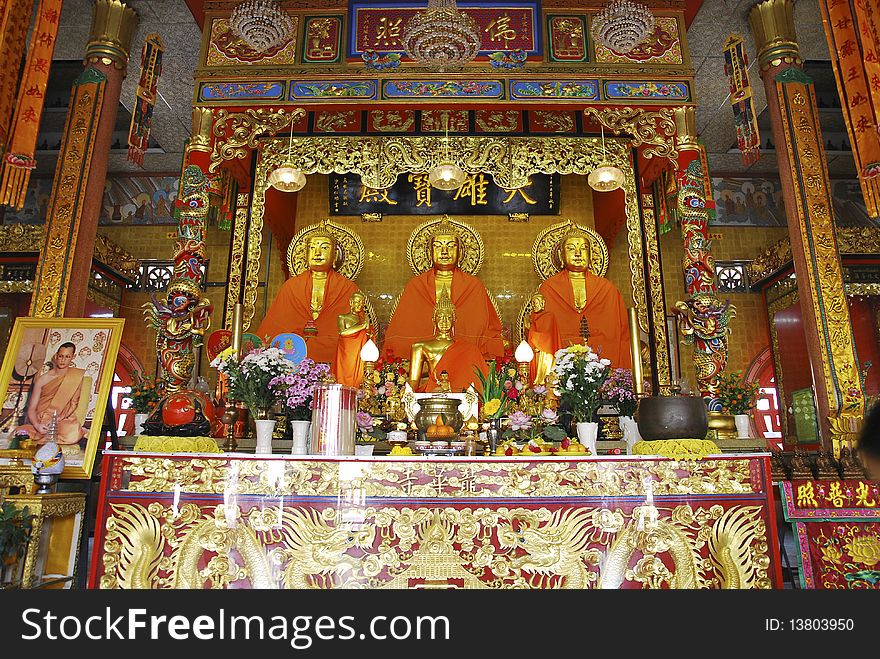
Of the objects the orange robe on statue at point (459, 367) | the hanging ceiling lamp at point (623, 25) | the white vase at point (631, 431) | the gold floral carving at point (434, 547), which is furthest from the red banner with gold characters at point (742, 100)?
the gold floral carving at point (434, 547)

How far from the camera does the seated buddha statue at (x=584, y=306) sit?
5.97 meters

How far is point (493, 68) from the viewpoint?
16.1ft

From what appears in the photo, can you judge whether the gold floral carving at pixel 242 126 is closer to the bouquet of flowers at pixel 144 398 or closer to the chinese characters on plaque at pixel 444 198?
the bouquet of flowers at pixel 144 398

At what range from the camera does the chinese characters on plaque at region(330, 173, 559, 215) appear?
7.12m

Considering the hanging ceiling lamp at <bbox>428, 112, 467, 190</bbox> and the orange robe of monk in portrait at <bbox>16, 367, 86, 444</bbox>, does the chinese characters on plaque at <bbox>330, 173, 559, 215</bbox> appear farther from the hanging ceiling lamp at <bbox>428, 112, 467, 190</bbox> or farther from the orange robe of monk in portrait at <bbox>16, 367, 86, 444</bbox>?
the orange robe of monk in portrait at <bbox>16, 367, 86, 444</bbox>

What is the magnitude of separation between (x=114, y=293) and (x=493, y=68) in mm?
5592

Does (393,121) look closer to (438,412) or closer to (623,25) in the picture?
(623,25)

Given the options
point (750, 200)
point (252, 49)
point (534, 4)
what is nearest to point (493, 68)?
point (534, 4)

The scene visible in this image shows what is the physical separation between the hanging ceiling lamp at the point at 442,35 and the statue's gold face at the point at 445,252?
93.6 inches

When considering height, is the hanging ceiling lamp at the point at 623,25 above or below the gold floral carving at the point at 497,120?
above

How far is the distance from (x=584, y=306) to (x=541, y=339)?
0.87 m

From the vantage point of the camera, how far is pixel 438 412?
3.13 metres

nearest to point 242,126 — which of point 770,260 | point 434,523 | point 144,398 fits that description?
point 144,398

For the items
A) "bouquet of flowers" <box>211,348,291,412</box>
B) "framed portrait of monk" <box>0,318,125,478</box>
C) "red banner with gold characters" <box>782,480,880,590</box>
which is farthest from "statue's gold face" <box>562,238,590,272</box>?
"framed portrait of monk" <box>0,318,125,478</box>
